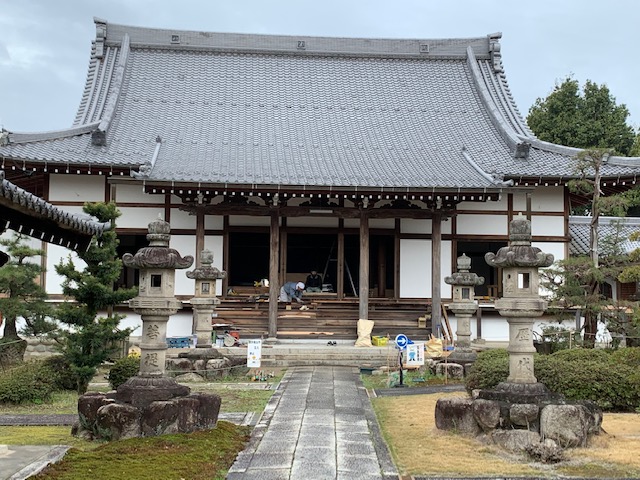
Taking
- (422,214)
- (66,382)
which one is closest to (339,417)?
(66,382)

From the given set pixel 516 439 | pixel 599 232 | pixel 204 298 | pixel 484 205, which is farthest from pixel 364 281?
pixel 516 439

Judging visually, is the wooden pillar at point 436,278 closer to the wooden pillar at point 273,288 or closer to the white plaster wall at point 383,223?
the white plaster wall at point 383,223

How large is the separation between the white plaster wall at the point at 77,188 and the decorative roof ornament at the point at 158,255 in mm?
12171

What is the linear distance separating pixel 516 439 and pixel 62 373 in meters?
9.04

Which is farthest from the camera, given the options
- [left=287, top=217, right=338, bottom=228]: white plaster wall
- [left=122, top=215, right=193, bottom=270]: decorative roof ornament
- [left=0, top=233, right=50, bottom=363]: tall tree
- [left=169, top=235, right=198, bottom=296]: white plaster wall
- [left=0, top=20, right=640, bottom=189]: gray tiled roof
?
[left=287, top=217, right=338, bottom=228]: white plaster wall

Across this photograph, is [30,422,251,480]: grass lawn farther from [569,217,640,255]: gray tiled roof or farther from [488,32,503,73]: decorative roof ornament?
[488,32,503,73]: decorative roof ornament

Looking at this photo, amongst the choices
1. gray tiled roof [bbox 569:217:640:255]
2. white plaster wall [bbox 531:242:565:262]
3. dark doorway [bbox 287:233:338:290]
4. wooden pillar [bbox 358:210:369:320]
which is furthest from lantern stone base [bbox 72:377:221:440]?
gray tiled roof [bbox 569:217:640:255]

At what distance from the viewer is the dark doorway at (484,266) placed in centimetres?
2331

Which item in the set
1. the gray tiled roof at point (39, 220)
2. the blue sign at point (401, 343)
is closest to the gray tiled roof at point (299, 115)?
the blue sign at point (401, 343)

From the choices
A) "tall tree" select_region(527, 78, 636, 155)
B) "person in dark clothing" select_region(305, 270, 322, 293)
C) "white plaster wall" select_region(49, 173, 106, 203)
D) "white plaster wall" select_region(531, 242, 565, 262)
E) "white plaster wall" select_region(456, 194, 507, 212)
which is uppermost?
"tall tree" select_region(527, 78, 636, 155)

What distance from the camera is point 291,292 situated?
22750 mm

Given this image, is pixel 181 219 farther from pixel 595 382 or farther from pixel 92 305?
pixel 595 382

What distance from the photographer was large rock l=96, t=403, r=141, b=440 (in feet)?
29.3

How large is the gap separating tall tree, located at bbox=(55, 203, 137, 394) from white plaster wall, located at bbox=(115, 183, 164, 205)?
331 inches
